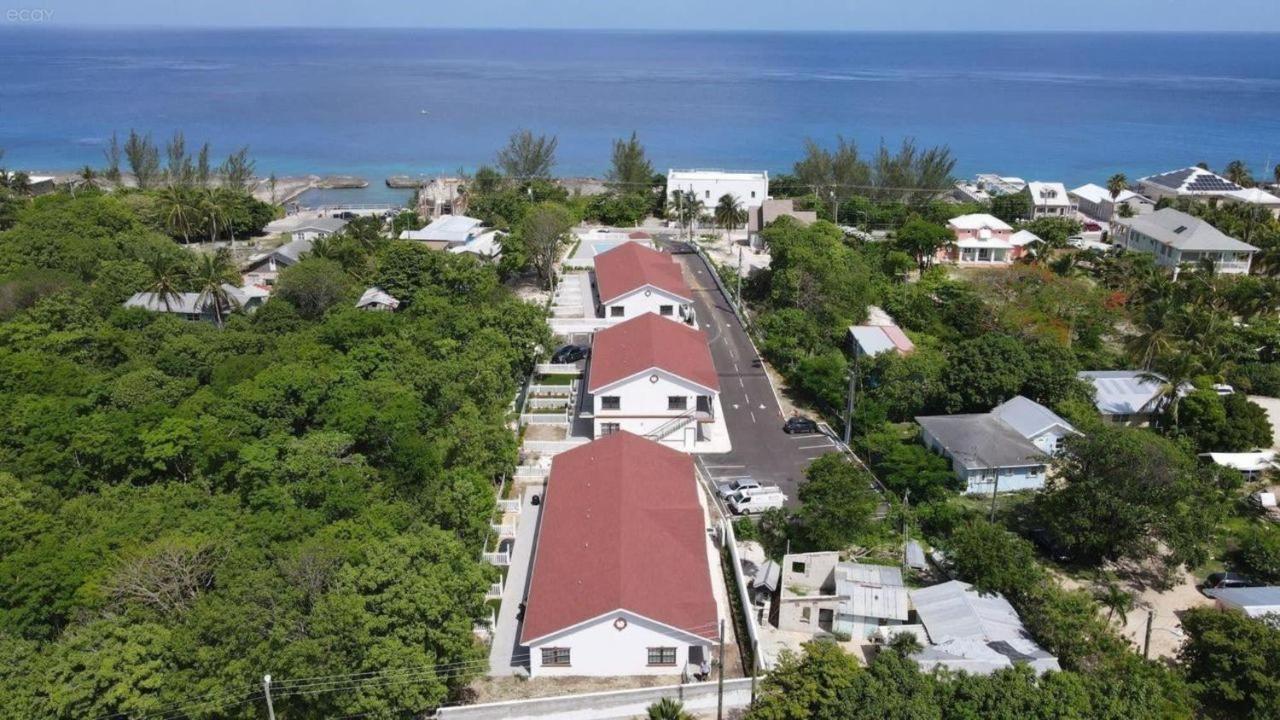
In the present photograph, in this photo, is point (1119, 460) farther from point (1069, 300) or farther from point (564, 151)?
point (564, 151)

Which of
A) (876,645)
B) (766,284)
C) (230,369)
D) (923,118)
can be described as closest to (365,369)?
(230,369)

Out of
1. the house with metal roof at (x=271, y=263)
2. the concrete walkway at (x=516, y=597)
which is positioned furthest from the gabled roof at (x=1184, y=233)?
the house with metal roof at (x=271, y=263)

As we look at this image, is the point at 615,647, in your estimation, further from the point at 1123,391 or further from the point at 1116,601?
the point at 1123,391

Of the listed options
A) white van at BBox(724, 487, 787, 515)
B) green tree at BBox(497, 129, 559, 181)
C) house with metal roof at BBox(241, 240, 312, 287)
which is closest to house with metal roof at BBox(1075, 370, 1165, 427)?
white van at BBox(724, 487, 787, 515)

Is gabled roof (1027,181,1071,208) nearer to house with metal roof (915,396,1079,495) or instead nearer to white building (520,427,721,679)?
house with metal roof (915,396,1079,495)

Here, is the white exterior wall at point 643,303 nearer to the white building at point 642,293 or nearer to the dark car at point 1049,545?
the white building at point 642,293

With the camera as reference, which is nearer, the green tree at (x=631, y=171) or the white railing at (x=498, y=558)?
the white railing at (x=498, y=558)

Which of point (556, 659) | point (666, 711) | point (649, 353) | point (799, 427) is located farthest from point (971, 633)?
point (649, 353)
